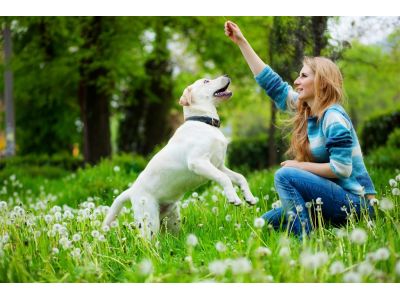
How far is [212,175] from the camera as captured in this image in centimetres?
402

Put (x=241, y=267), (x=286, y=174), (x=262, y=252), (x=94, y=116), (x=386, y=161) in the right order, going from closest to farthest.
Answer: (x=241, y=267) < (x=262, y=252) < (x=286, y=174) < (x=386, y=161) < (x=94, y=116)

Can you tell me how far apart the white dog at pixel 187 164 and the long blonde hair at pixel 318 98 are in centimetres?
60

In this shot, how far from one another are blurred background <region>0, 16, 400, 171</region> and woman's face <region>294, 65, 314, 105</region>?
263 cm

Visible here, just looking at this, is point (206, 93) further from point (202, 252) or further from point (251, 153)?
point (251, 153)

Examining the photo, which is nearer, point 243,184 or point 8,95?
point 243,184

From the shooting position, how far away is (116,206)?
179 inches

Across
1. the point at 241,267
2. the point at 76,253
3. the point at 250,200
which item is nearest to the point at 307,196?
the point at 250,200

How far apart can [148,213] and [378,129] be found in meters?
9.71

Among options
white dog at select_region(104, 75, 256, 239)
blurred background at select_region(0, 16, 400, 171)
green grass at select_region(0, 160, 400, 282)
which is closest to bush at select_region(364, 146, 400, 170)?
blurred background at select_region(0, 16, 400, 171)

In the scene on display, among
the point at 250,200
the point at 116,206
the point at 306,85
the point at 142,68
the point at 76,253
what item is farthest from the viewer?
the point at 142,68

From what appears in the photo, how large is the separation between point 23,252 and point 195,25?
1076 centimetres

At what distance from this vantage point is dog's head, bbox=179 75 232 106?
4441mm

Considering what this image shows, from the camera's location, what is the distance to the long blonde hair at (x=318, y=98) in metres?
4.30

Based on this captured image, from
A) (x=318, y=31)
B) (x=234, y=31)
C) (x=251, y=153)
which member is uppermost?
(x=318, y=31)
